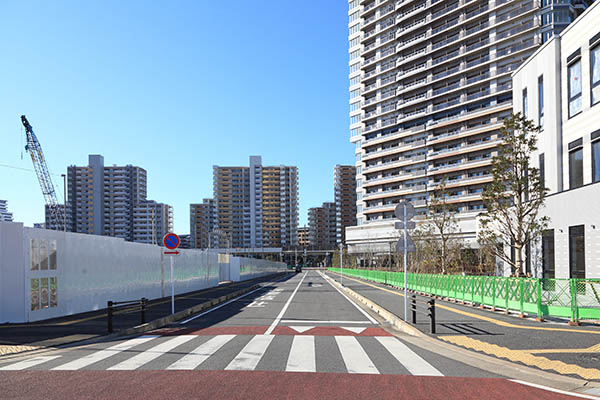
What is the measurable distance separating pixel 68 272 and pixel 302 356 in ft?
41.5

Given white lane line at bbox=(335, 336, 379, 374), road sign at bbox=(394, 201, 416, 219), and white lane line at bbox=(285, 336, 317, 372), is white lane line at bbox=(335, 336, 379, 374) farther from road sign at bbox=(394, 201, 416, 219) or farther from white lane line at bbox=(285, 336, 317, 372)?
road sign at bbox=(394, 201, 416, 219)

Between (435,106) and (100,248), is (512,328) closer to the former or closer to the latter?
(100,248)

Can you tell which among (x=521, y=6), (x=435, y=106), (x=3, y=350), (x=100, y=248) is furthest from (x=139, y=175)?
(x=3, y=350)

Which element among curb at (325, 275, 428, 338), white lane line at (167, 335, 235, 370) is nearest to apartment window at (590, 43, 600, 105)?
curb at (325, 275, 428, 338)

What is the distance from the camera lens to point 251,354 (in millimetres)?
9859

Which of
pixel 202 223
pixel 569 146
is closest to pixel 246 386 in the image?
pixel 569 146

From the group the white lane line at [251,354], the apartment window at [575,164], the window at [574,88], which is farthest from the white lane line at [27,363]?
the window at [574,88]

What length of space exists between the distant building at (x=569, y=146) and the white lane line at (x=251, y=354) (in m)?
18.1

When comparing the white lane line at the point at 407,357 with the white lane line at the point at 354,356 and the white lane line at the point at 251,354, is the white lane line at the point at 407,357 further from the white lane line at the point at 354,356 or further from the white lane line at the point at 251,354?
the white lane line at the point at 251,354

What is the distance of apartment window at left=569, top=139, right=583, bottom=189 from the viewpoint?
25.6 m

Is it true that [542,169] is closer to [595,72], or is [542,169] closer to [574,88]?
[574,88]

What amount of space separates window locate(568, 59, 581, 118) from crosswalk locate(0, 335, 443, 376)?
2034 centimetres

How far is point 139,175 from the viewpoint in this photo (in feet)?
594

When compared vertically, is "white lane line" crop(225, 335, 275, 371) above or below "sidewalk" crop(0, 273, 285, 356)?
above
